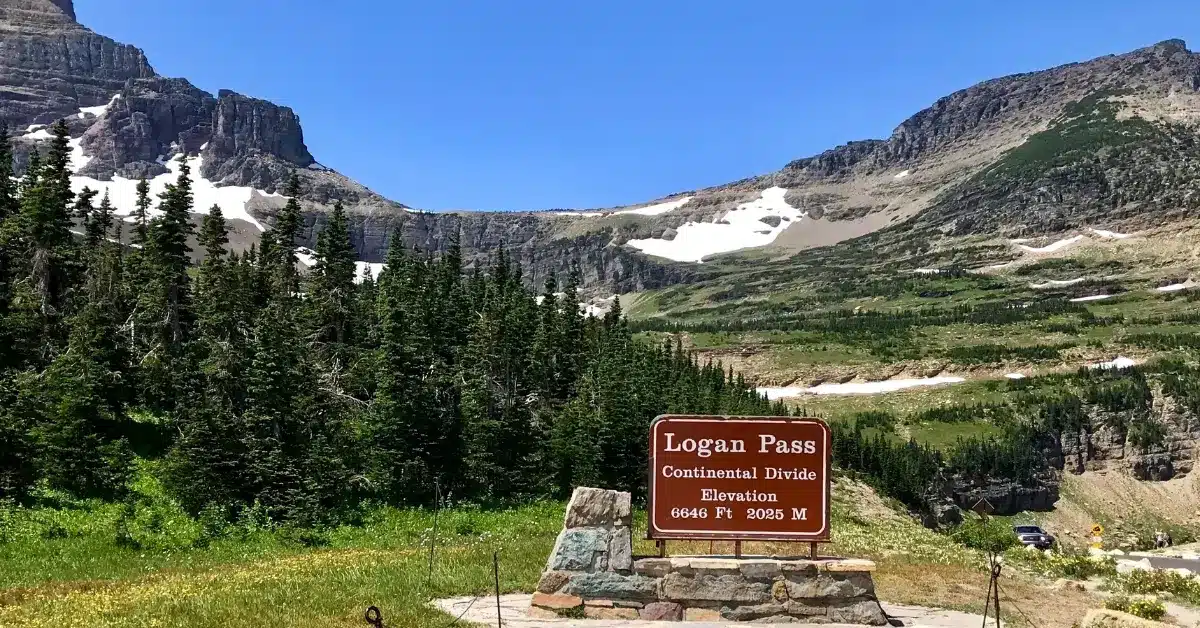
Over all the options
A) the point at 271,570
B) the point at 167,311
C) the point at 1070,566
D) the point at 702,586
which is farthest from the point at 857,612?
the point at 167,311

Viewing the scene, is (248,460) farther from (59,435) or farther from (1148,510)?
(1148,510)

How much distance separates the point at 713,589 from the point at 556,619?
2.65 m

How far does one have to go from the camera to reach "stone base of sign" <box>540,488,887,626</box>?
44.8ft

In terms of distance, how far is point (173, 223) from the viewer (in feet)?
144

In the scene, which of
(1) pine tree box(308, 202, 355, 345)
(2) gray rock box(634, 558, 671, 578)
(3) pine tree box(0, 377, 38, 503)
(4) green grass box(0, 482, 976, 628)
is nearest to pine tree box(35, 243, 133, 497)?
(3) pine tree box(0, 377, 38, 503)

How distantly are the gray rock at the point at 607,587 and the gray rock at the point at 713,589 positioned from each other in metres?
0.47

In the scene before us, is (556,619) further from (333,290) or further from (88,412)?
(333,290)

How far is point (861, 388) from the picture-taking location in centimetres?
15762

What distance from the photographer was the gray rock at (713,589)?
13.7 m

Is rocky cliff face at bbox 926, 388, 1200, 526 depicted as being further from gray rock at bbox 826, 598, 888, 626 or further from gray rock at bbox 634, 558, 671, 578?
gray rock at bbox 634, 558, 671, 578

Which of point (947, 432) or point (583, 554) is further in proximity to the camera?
point (947, 432)

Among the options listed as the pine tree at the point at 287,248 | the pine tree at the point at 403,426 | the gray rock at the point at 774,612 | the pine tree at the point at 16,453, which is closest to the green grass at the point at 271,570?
the pine tree at the point at 16,453

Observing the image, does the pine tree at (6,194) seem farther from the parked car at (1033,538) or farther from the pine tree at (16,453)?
the parked car at (1033,538)

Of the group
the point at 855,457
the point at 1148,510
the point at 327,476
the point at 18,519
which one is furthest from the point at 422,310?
the point at 1148,510
